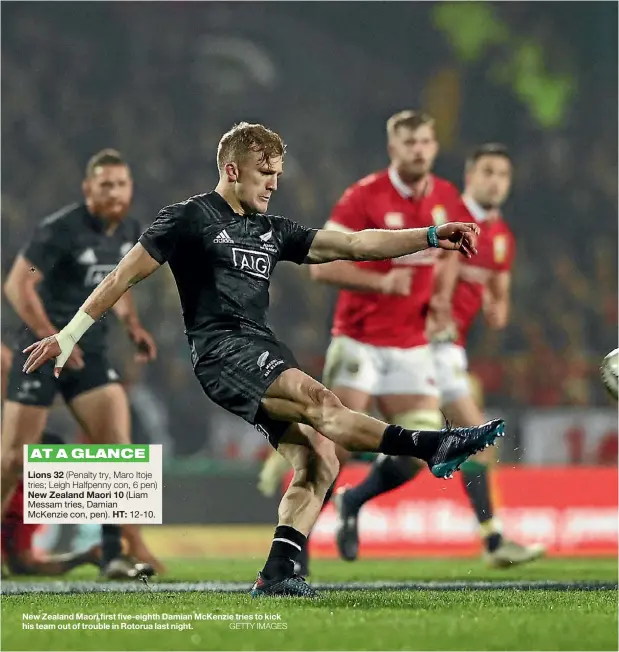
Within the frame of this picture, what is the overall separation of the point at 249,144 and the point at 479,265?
12.0 ft

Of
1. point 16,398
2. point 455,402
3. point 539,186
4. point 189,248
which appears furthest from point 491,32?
point 189,248

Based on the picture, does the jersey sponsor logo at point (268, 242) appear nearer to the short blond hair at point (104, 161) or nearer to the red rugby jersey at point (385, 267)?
the red rugby jersey at point (385, 267)

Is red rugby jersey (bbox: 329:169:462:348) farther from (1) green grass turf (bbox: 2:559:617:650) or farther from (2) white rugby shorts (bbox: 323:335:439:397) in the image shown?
(1) green grass turf (bbox: 2:559:617:650)

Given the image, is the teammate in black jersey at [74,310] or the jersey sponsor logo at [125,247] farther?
the jersey sponsor logo at [125,247]

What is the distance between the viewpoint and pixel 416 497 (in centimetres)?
963

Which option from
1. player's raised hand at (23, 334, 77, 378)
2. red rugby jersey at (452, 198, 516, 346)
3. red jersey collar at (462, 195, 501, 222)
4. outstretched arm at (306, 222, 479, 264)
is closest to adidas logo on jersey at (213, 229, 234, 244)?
outstretched arm at (306, 222, 479, 264)

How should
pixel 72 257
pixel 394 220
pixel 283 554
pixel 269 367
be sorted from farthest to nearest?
pixel 394 220 → pixel 72 257 → pixel 283 554 → pixel 269 367

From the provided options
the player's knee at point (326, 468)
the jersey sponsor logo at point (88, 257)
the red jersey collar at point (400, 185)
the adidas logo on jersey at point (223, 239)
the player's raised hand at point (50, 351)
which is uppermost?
the red jersey collar at point (400, 185)

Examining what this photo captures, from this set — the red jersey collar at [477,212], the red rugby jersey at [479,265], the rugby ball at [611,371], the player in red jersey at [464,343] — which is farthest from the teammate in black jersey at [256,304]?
the red jersey collar at [477,212]

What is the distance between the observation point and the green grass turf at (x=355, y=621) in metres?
4.03

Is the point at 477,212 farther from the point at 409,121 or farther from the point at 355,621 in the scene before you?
the point at 355,621

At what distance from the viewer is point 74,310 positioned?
23.3ft

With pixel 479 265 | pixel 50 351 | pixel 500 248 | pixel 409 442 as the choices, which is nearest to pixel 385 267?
pixel 479 265

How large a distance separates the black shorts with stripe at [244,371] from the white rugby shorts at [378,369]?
6.72 feet
